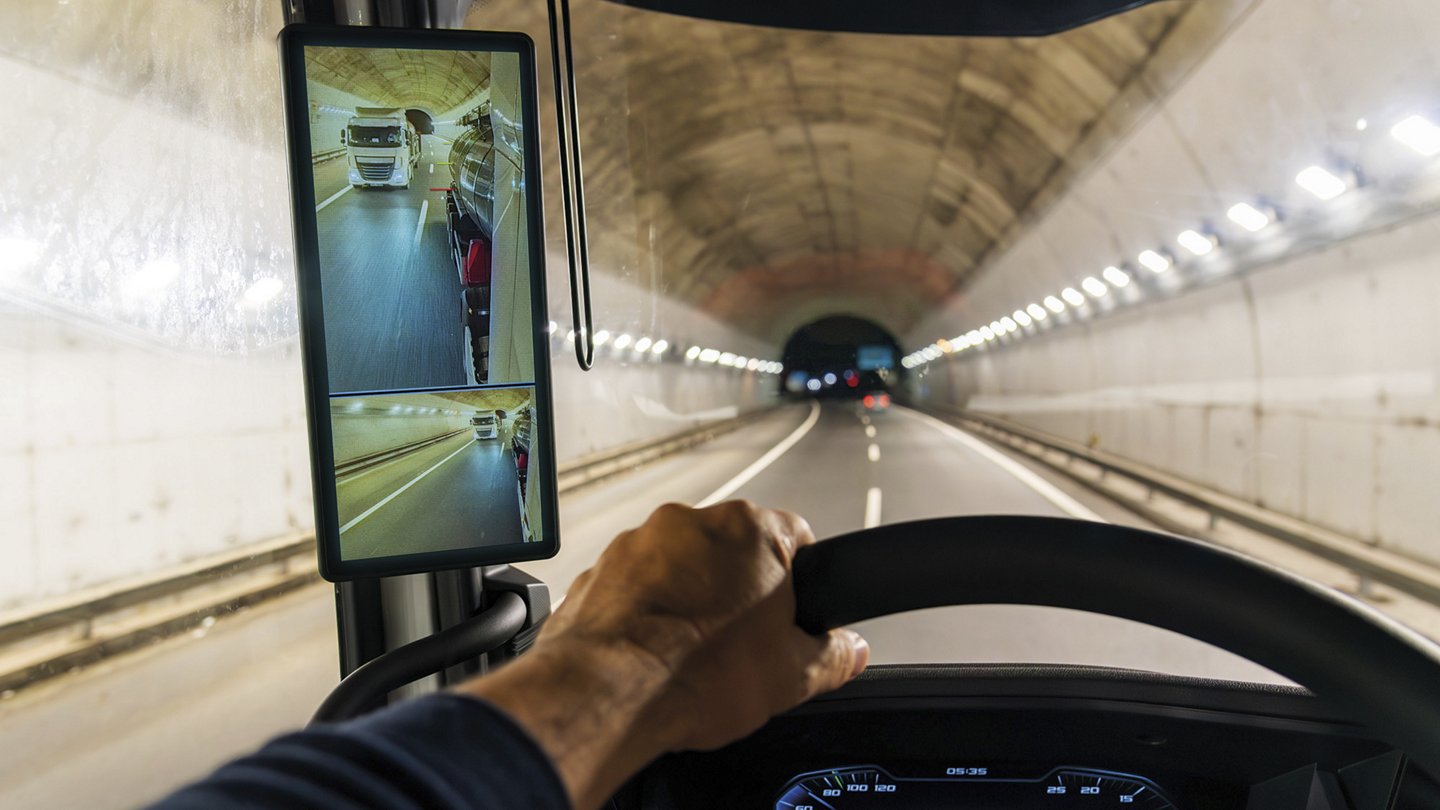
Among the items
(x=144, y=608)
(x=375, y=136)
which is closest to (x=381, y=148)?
(x=375, y=136)

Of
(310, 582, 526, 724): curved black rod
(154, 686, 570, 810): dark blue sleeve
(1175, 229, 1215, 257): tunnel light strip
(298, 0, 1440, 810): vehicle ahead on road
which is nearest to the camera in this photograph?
(154, 686, 570, 810): dark blue sleeve

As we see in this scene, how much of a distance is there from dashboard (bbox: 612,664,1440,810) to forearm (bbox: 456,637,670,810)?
1.17 meters

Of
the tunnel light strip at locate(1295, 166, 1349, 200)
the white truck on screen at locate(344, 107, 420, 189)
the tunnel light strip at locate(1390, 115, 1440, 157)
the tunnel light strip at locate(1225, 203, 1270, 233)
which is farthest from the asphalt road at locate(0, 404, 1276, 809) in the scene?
the tunnel light strip at locate(1225, 203, 1270, 233)

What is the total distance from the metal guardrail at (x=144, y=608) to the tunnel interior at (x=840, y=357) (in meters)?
1.47

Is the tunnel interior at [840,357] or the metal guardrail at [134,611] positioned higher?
the tunnel interior at [840,357]

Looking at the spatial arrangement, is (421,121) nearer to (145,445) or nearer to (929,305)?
(145,445)

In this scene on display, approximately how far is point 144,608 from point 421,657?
1.04 m

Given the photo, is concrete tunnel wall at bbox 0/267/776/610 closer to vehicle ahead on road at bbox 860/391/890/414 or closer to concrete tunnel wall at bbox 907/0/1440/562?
vehicle ahead on road at bbox 860/391/890/414

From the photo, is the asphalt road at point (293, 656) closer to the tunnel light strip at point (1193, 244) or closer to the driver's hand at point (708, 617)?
the driver's hand at point (708, 617)

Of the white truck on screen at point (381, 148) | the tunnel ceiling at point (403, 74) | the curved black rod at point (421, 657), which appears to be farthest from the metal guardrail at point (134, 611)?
the tunnel ceiling at point (403, 74)

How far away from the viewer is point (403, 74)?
1.81m

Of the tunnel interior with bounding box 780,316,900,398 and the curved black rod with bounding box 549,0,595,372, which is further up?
the curved black rod with bounding box 549,0,595,372

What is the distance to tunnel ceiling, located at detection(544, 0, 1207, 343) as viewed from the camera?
10.1 feet

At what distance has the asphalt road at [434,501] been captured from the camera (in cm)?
192
